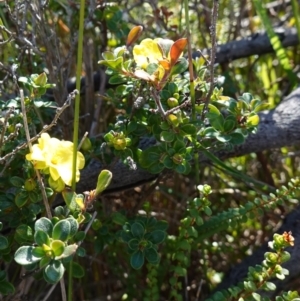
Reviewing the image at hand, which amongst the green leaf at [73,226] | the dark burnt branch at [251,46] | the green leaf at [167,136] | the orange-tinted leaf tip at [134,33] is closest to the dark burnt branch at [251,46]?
the dark burnt branch at [251,46]

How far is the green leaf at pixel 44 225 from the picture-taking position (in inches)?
33.0

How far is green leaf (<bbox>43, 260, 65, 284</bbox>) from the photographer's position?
805 millimetres

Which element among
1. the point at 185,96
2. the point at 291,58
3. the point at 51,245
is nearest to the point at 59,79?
the point at 185,96

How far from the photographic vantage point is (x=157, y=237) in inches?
40.3

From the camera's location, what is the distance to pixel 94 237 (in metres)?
1.20

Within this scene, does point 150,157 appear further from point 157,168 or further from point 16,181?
point 16,181

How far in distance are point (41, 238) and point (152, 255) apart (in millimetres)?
246

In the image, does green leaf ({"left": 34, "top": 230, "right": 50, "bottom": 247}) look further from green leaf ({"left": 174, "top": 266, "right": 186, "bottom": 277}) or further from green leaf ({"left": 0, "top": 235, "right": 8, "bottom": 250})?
green leaf ({"left": 174, "top": 266, "right": 186, "bottom": 277})

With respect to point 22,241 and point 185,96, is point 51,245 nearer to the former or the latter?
point 22,241

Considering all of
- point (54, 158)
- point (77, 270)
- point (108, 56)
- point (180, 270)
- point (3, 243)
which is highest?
point (108, 56)

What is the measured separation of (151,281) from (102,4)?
0.63 m

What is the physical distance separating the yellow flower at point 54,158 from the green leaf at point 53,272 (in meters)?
0.15

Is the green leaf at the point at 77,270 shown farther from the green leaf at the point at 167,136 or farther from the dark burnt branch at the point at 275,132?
the dark burnt branch at the point at 275,132

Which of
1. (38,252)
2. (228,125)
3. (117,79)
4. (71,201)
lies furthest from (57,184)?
(228,125)
